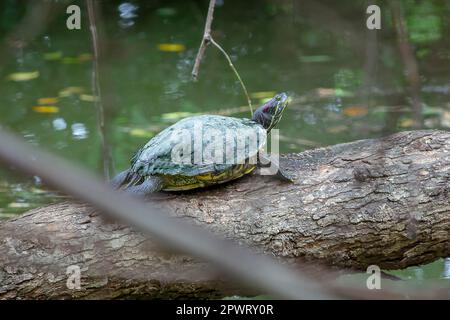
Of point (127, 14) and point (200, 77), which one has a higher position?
point (127, 14)

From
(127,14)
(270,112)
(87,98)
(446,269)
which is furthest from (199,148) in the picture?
(127,14)

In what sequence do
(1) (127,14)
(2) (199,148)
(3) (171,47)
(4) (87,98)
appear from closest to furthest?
(2) (199,148) → (4) (87,98) → (3) (171,47) → (1) (127,14)

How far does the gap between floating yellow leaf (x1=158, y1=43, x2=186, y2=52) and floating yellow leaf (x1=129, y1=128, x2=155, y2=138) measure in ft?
6.44

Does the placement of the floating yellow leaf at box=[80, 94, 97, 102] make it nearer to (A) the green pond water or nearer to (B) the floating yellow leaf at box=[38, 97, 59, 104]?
(A) the green pond water

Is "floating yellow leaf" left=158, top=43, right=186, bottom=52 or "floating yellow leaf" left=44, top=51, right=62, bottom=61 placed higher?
"floating yellow leaf" left=158, top=43, right=186, bottom=52

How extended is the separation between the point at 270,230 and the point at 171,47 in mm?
4739

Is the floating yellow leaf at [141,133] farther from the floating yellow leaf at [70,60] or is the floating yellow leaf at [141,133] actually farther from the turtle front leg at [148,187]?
the turtle front leg at [148,187]

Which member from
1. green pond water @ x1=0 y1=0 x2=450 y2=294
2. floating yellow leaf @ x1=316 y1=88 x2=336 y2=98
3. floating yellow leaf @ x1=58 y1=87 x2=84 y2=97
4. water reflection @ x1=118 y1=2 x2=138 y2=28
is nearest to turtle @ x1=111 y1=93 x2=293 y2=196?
green pond water @ x1=0 y1=0 x2=450 y2=294

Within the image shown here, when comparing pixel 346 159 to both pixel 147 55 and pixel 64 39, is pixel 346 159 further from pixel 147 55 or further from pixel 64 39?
pixel 64 39

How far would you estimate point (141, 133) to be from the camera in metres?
5.30

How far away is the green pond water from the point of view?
206 inches

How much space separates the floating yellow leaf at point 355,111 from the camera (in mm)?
5518

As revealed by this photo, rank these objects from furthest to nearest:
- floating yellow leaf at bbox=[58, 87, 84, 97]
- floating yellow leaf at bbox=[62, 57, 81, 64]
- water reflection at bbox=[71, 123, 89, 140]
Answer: floating yellow leaf at bbox=[62, 57, 81, 64] < floating yellow leaf at bbox=[58, 87, 84, 97] < water reflection at bbox=[71, 123, 89, 140]

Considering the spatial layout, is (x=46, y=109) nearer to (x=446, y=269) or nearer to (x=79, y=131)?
(x=79, y=131)
